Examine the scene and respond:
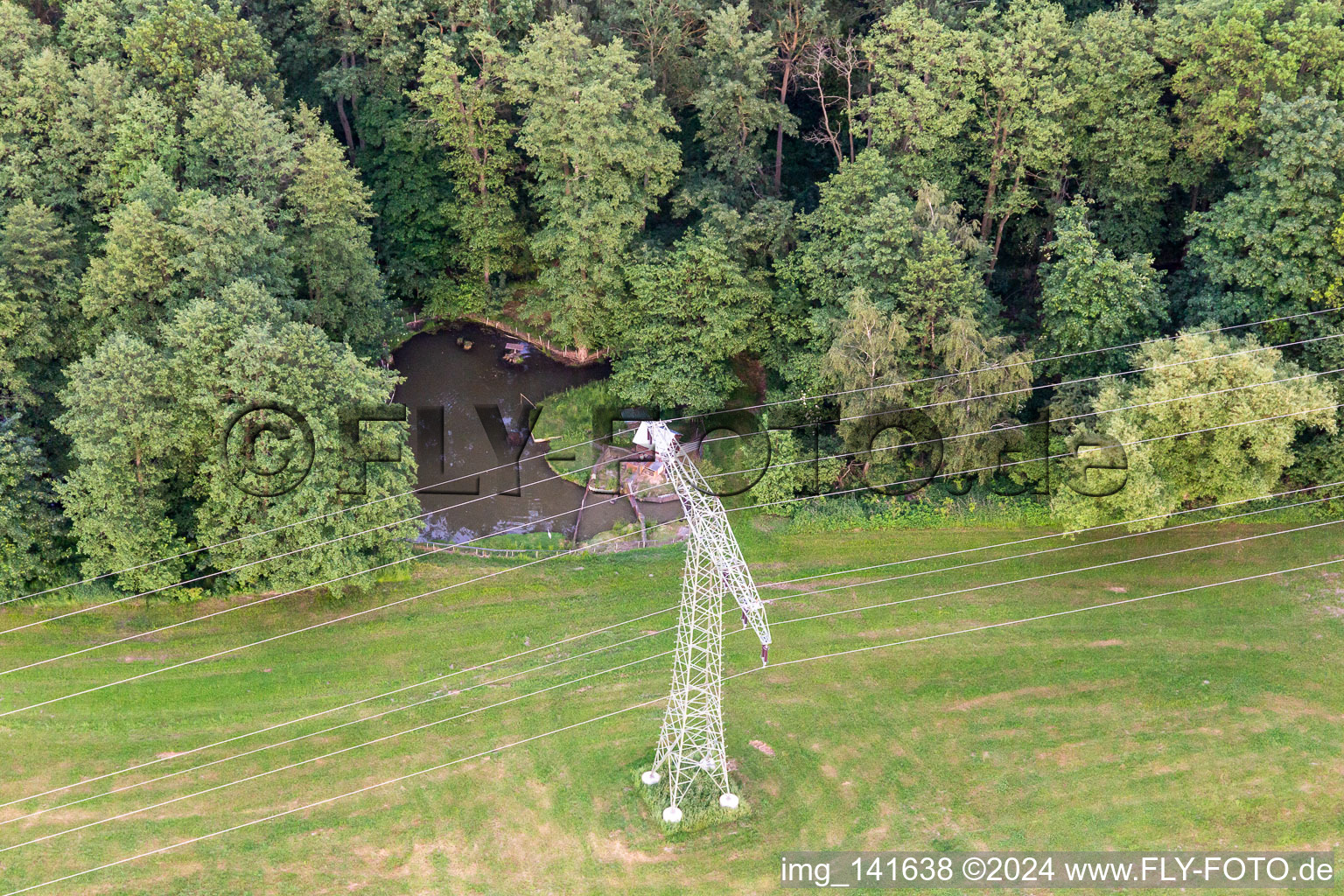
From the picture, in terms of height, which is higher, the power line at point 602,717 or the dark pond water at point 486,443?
the dark pond water at point 486,443

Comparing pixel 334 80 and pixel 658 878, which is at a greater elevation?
pixel 334 80

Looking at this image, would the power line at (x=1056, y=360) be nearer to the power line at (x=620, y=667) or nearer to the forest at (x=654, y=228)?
the forest at (x=654, y=228)

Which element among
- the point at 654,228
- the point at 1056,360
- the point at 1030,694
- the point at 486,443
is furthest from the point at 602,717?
the point at 654,228

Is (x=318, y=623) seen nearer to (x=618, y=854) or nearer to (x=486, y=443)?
(x=486, y=443)

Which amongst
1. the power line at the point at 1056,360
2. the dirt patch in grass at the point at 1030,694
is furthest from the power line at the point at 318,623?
the dirt patch in grass at the point at 1030,694

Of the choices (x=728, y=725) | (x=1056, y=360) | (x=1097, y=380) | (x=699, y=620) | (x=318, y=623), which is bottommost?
(x=728, y=725)

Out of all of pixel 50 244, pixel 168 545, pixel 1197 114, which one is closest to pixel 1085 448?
pixel 1197 114

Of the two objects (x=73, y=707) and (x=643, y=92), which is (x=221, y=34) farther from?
(x=73, y=707)
